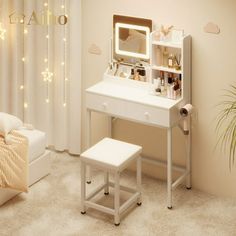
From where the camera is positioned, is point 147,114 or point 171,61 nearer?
point 147,114

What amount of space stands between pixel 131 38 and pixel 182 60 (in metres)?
0.59

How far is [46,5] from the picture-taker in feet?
19.5

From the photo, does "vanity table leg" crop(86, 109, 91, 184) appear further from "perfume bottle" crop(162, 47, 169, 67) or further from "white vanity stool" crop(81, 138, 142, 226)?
"perfume bottle" crop(162, 47, 169, 67)

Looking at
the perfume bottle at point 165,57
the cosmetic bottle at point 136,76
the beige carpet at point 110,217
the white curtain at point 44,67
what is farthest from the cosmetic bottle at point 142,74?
the beige carpet at point 110,217

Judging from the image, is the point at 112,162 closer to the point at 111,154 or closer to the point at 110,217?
the point at 111,154

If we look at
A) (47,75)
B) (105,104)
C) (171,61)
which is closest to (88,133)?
(105,104)

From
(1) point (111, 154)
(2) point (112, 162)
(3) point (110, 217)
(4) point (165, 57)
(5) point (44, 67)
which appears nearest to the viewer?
(2) point (112, 162)

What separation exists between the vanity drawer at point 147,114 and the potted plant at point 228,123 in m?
0.48

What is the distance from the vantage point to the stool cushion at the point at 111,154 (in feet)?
16.5

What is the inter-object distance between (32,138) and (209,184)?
4.94 ft

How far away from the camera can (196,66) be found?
17.5 feet

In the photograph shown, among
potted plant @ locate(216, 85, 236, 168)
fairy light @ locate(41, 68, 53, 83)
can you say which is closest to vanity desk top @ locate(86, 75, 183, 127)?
potted plant @ locate(216, 85, 236, 168)

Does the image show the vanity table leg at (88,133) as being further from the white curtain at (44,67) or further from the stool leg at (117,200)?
the stool leg at (117,200)

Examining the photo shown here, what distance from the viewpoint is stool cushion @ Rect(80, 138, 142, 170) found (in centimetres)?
502
